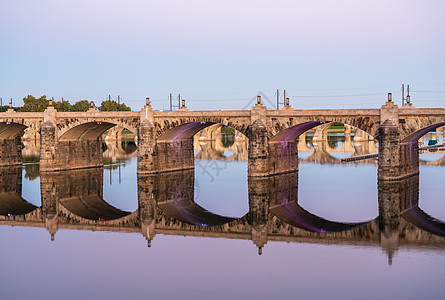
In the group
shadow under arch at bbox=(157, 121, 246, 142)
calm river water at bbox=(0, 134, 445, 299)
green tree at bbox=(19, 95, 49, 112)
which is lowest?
calm river water at bbox=(0, 134, 445, 299)

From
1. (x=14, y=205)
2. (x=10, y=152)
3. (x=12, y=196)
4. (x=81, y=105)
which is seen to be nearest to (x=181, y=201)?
(x=14, y=205)

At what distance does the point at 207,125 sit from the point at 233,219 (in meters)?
24.0

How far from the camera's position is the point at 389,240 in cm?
2622

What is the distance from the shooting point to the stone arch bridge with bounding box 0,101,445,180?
43.8 meters

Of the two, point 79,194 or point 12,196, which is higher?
point 79,194

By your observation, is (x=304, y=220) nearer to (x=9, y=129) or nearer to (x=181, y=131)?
(x=181, y=131)

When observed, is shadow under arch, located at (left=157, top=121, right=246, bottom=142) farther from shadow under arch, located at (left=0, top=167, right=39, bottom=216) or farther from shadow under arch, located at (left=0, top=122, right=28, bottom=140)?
shadow under arch, located at (left=0, top=122, right=28, bottom=140)

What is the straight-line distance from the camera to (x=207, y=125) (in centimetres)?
5519

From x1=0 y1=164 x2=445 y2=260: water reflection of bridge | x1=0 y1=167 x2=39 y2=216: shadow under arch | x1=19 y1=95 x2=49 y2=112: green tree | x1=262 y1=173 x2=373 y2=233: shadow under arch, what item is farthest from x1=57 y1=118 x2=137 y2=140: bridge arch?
x1=19 y1=95 x2=49 y2=112: green tree

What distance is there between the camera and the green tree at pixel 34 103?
150 meters

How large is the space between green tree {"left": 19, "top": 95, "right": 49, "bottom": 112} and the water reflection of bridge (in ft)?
351

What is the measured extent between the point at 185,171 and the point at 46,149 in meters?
15.2

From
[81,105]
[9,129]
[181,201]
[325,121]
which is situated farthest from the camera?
[81,105]

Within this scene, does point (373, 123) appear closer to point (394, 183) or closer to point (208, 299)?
point (394, 183)
